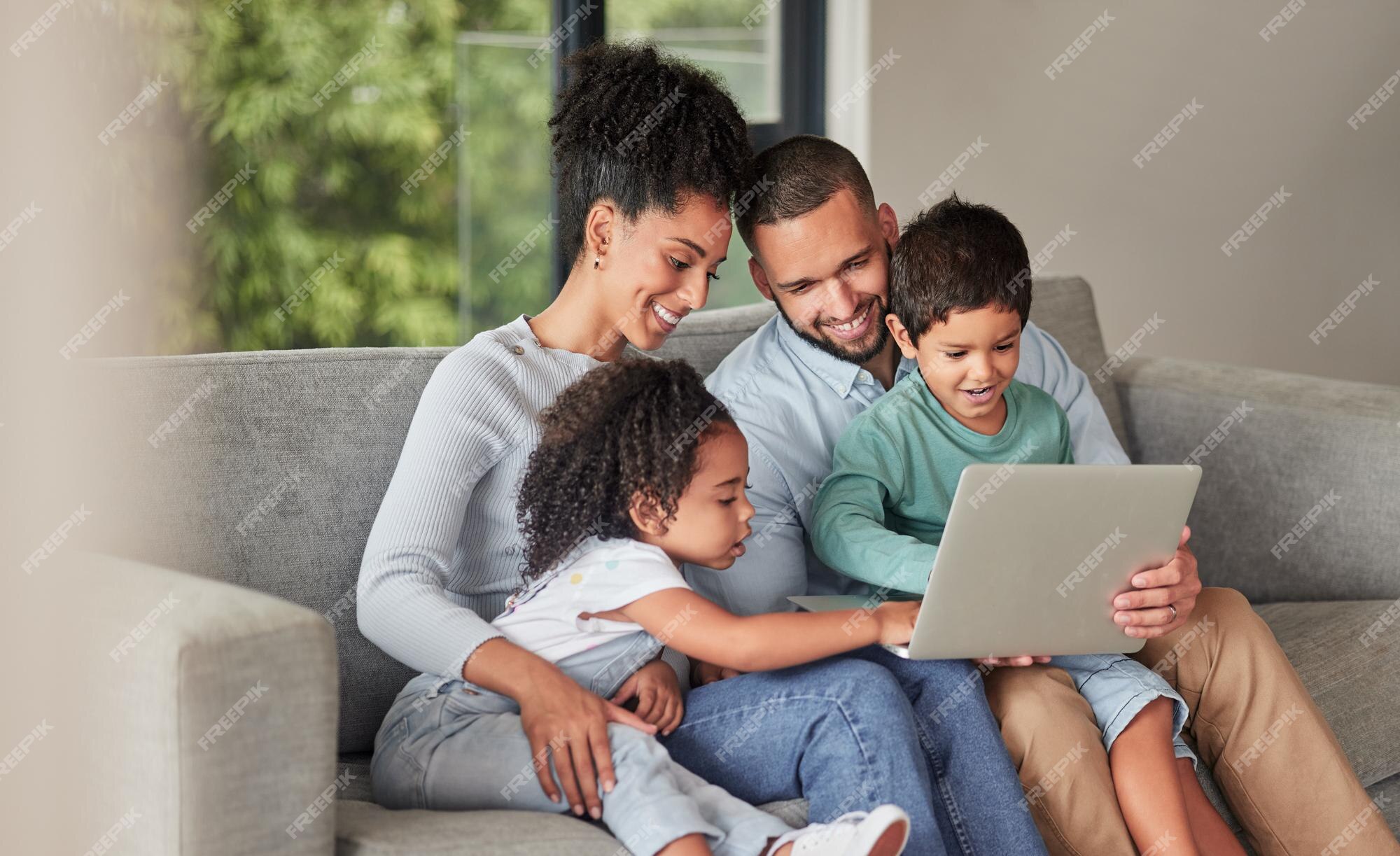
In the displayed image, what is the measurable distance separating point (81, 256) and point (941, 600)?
2.63ft

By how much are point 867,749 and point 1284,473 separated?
1144 mm

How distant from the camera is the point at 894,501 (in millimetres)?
1602

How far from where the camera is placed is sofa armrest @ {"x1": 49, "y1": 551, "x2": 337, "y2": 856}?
101cm

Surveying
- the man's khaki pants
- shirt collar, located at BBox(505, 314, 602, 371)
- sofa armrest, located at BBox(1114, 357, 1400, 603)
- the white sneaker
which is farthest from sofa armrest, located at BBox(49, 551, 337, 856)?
sofa armrest, located at BBox(1114, 357, 1400, 603)

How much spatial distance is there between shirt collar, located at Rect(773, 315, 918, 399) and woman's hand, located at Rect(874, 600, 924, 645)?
0.46 m

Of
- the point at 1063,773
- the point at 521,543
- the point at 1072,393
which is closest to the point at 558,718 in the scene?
the point at 521,543

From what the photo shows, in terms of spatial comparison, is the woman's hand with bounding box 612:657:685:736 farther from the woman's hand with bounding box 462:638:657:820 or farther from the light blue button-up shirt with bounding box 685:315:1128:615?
the light blue button-up shirt with bounding box 685:315:1128:615

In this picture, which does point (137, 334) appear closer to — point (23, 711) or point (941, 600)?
point (23, 711)

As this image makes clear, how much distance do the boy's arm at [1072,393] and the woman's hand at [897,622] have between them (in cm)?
61

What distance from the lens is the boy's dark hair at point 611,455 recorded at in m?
1.33

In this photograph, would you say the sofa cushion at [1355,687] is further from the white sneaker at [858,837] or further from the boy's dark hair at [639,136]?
the boy's dark hair at [639,136]

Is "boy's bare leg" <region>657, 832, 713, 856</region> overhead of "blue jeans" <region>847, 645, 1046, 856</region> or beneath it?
overhead

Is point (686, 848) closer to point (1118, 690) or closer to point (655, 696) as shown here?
point (655, 696)

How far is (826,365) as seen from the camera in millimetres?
1742
